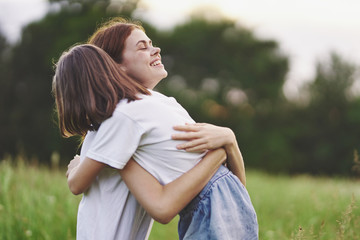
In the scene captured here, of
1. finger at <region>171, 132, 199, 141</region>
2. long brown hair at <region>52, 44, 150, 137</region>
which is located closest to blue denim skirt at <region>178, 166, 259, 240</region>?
finger at <region>171, 132, 199, 141</region>

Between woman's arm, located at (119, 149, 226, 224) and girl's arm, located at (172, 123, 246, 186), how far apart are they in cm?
9

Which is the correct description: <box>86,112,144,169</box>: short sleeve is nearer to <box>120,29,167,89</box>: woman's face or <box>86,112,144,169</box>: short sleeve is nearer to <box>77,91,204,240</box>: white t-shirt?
<box>77,91,204,240</box>: white t-shirt

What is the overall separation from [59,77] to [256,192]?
15.5 feet

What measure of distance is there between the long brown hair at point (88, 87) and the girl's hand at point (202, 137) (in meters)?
0.24

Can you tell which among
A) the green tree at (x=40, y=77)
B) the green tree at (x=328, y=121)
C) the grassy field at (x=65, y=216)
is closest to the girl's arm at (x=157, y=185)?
the grassy field at (x=65, y=216)

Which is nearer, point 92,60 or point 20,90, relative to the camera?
point 92,60

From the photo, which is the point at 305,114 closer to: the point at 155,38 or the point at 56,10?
the point at 155,38

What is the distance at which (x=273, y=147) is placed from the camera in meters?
21.3

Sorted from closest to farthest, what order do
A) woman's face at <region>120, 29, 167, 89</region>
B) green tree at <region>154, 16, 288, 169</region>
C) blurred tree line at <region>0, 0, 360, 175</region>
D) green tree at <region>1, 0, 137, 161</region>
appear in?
woman's face at <region>120, 29, 167, 89</region>, green tree at <region>1, 0, 137, 161</region>, blurred tree line at <region>0, 0, 360, 175</region>, green tree at <region>154, 16, 288, 169</region>

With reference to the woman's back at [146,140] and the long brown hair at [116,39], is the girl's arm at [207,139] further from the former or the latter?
the long brown hair at [116,39]

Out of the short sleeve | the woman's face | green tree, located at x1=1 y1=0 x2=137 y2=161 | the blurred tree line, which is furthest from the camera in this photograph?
the blurred tree line

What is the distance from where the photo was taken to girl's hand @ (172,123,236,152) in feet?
5.56

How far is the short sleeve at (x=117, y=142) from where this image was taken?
62.5 inches

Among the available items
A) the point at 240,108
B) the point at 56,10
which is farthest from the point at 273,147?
the point at 56,10
